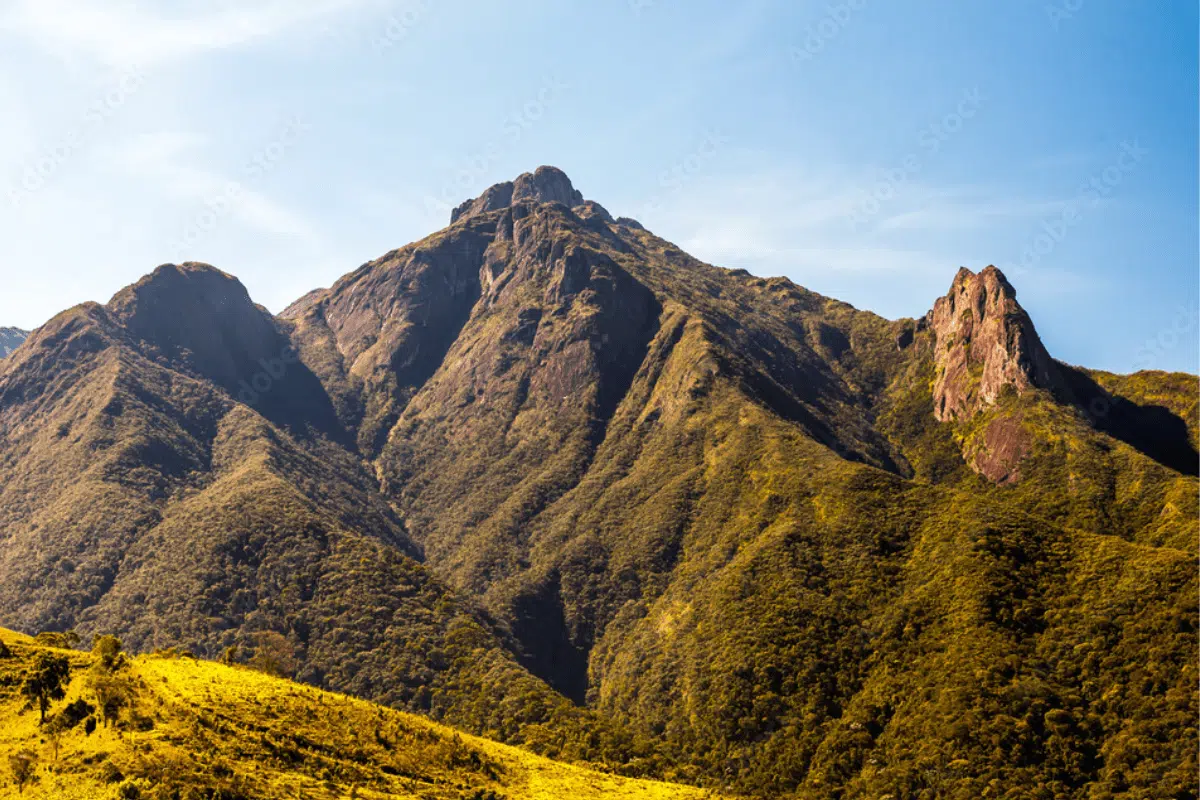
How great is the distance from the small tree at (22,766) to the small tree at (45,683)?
4261 millimetres

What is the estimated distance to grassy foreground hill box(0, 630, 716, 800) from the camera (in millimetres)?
34219

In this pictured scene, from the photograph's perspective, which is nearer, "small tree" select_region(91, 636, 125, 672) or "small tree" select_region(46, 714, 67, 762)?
"small tree" select_region(46, 714, 67, 762)

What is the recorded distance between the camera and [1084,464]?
18988 centimetres

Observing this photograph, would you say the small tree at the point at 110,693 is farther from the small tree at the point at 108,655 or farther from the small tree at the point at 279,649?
the small tree at the point at 279,649

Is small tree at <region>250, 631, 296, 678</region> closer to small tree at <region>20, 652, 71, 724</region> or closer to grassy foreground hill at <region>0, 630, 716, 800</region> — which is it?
grassy foreground hill at <region>0, 630, 716, 800</region>

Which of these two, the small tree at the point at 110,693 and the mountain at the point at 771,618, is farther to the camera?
the mountain at the point at 771,618

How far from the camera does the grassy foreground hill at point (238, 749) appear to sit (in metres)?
34.2

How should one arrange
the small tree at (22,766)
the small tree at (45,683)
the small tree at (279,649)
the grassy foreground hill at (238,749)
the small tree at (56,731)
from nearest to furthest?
the small tree at (22,766) → the grassy foreground hill at (238,749) → the small tree at (56,731) → the small tree at (45,683) → the small tree at (279,649)

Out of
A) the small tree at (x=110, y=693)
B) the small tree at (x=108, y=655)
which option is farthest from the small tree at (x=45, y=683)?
the small tree at (x=108, y=655)

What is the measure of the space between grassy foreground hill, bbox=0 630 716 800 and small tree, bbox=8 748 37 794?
0.35 feet

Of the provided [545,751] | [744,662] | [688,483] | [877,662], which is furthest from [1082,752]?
[688,483]

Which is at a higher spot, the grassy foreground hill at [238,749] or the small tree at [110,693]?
the small tree at [110,693]

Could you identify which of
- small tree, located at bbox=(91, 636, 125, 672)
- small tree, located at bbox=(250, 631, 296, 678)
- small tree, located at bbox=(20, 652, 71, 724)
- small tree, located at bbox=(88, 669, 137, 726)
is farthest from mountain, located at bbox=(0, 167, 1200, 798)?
small tree, located at bbox=(20, 652, 71, 724)

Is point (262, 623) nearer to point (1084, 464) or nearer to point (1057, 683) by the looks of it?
point (1057, 683)
